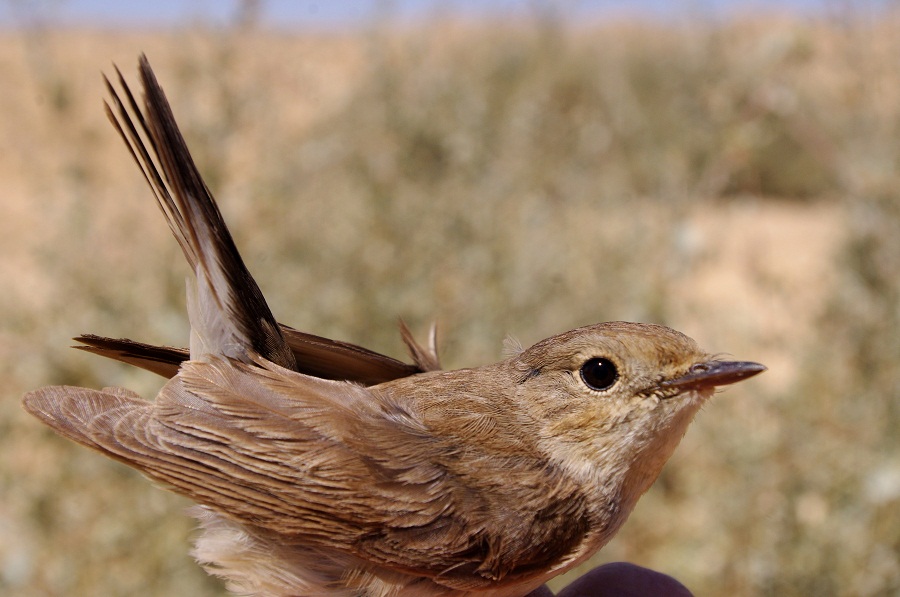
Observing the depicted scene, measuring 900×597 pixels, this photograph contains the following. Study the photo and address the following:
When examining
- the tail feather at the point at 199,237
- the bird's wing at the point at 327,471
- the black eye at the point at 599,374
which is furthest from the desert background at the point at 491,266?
the black eye at the point at 599,374

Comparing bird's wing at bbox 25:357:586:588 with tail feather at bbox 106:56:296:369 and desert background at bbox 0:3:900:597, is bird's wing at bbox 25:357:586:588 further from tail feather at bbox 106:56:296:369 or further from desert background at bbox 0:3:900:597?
desert background at bbox 0:3:900:597

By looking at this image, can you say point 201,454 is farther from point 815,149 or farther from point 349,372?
point 815,149

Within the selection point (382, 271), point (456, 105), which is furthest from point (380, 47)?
point (382, 271)

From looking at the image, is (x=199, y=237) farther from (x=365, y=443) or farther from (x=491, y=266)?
(x=491, y=266)

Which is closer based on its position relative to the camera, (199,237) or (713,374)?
(713,374)

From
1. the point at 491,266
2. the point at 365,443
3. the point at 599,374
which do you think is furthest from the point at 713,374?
the point at 491,266

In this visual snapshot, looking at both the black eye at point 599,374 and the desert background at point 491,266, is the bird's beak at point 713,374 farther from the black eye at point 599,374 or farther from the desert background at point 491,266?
the desert background at point 491,266
